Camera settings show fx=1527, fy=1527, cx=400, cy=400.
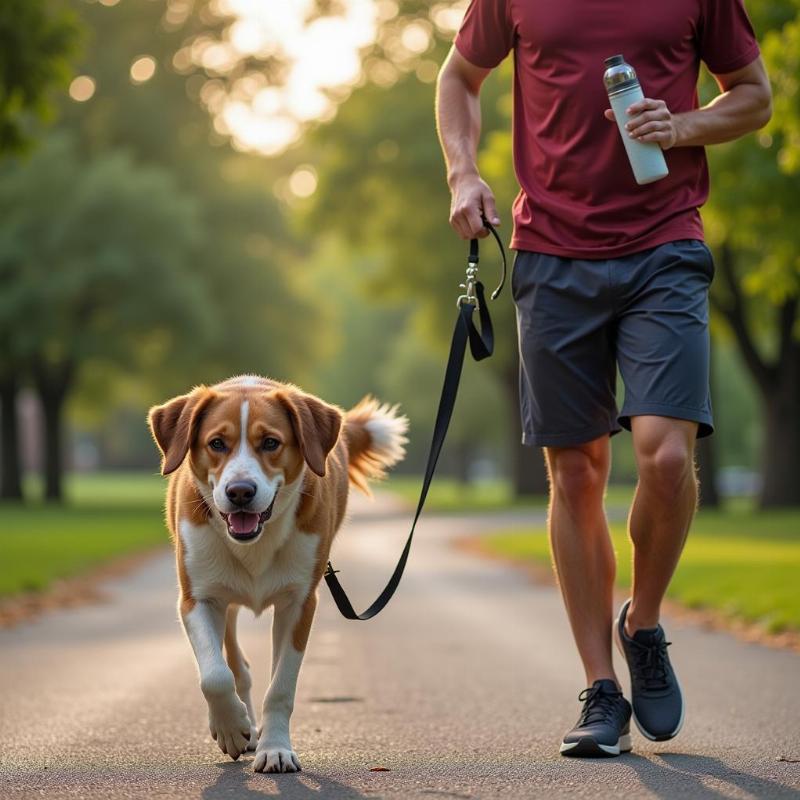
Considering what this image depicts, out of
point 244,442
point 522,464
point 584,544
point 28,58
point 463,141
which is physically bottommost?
point 522,464

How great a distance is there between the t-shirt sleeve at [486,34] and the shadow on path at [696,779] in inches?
95.4

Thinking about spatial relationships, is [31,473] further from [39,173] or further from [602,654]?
[602,654]

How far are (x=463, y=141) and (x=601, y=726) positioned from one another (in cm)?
→ 206

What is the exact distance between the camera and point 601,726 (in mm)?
4812

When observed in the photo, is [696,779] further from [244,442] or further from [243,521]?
[244,442]

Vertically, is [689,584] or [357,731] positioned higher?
[357,731]

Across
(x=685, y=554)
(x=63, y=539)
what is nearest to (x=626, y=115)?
(x=685, y=554)

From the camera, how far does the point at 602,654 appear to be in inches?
199

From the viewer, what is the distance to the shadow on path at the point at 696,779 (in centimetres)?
404

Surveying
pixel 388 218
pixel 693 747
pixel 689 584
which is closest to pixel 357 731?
pixel 693 747

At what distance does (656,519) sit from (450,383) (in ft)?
3.10

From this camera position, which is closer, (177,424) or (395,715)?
(177,424)

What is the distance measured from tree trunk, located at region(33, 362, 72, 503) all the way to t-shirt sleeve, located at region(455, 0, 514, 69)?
35.9 metres

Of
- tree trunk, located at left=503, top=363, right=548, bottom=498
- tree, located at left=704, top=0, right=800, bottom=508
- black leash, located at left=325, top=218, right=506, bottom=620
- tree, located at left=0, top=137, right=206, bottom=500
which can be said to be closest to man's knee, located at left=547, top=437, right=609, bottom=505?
black leash, located at left=325, top=218, right=506, bottom=620
